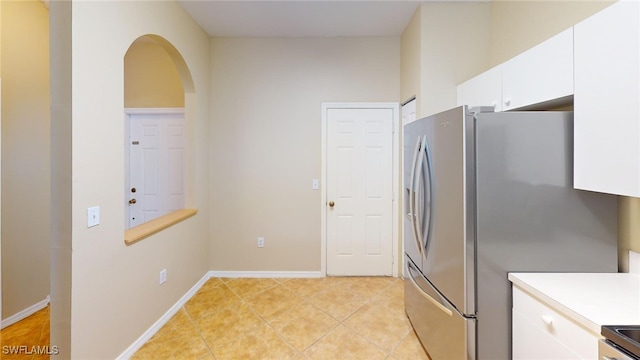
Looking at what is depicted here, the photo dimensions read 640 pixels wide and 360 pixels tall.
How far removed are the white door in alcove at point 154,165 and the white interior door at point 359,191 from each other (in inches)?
75.5

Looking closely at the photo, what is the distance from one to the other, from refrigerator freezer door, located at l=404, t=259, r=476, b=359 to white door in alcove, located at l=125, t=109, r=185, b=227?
2.88 meters

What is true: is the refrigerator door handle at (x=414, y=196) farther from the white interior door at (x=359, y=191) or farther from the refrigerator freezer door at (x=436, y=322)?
the white interior door at (x=359, y=191)

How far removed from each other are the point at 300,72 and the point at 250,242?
2175mm

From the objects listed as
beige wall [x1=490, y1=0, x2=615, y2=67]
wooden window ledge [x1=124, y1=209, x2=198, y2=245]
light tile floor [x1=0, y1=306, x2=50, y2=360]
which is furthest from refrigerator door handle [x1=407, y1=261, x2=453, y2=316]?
light tile floor [x1=0, y1=306, x2=50, y2=360]

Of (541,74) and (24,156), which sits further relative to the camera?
(24,156)

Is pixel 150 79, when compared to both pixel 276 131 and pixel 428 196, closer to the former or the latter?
pixel 276 131

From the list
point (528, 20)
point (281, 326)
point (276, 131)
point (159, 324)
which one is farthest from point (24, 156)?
point (528, 20)

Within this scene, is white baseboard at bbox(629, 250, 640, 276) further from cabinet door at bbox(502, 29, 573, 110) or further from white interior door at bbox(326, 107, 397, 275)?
white interior door at bbox(326, 107, 397, 275)

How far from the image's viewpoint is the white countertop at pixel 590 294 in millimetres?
959

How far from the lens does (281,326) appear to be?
218cm

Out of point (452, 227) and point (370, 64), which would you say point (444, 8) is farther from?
point (452, 227)

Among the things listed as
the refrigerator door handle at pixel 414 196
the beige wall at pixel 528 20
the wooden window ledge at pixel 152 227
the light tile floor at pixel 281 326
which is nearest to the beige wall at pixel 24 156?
the light tile floor at pixel 281 326

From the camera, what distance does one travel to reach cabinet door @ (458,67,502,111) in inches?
69.2

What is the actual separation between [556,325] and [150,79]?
419cm
